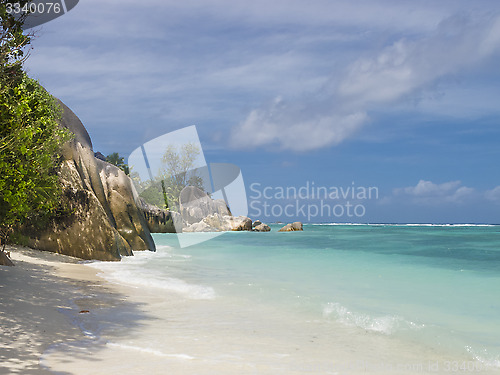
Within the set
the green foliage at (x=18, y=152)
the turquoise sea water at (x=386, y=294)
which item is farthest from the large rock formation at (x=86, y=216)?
the green foliage at (x=18, y=152)

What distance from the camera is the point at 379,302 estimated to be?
12555mm

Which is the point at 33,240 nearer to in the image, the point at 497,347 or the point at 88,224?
the point at 88,224

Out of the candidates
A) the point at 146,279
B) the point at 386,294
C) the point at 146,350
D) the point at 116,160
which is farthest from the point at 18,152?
the point at 116,160

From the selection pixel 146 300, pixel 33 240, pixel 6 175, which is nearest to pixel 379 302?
pixel 146 300

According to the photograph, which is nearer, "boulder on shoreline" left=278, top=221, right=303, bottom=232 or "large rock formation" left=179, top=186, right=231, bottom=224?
"large rock formation" left=179, top=186, right=231, bottom=224

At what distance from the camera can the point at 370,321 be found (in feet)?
31.7

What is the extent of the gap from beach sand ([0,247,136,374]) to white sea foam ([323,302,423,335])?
504cm

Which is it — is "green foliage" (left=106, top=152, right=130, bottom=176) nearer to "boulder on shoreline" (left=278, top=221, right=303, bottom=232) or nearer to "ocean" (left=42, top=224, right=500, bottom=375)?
"boulder on shoreline" (left=278, top=221, right=303, bottom=232)

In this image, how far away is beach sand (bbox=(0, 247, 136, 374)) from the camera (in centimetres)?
590

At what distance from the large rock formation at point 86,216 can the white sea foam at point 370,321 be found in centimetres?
1142

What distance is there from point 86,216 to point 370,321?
1310 cm

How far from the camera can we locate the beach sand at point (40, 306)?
5900 mm

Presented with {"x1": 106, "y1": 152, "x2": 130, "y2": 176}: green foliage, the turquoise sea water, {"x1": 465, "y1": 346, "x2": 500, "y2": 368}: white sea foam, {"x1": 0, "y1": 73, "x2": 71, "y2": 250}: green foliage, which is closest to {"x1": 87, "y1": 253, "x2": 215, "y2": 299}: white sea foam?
the turquoise sea water

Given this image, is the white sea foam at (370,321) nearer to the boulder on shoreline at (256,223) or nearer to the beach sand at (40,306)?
the beach sand at (40,306)
